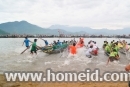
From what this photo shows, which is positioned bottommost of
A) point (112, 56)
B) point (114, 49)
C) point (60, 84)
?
point (60, 84)

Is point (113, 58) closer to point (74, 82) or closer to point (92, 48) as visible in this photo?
point (92, 48)

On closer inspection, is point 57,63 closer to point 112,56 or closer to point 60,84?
point 112,56

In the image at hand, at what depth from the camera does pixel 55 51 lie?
64.4ft

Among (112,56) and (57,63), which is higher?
(112,56)

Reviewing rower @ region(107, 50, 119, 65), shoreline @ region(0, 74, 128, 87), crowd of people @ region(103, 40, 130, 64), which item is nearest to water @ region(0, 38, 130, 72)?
rower @ region(107, 50, 119, 65)

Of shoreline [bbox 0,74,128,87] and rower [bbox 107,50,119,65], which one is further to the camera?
rower [bbox 107,50,119,65]

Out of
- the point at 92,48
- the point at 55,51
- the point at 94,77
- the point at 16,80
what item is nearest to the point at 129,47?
the point at 92,48

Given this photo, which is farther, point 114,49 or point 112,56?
point 114,49

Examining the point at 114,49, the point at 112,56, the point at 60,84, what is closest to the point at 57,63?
the point at 112,56

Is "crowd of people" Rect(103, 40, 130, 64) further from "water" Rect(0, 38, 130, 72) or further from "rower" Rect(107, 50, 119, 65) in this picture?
"water" Rect(0, 38, 130, 72)

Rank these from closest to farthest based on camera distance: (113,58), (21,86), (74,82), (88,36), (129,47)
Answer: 1. (21,86)
2. (74,82)
3. (113,58)
4. (129,47)
5. (88,36)

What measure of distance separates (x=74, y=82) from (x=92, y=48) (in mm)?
8726

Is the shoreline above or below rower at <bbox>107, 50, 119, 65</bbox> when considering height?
below

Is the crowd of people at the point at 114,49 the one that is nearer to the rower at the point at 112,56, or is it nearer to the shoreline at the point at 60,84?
the rower at the point at 112,56
